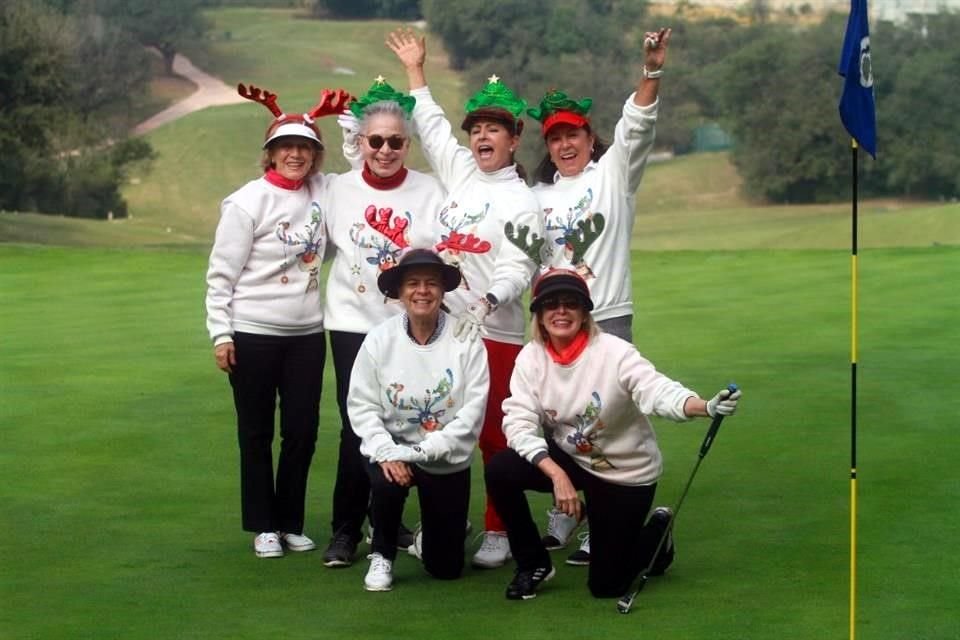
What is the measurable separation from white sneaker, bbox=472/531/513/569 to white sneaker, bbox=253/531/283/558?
2.17ft

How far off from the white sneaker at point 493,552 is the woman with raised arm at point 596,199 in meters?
0.21

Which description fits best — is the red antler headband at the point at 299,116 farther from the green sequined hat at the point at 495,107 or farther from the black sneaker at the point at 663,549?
the black sneaker at the point at 663,549

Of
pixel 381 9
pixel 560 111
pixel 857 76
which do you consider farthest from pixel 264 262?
pixel 381 9

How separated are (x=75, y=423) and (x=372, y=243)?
11.9 feet

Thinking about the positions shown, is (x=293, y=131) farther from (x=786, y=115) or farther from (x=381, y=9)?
(x=381, y=9)

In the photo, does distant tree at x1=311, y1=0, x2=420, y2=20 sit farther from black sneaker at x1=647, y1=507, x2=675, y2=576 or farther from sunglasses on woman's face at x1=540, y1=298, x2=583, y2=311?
sunglasses on woman's face at x1=540, y1=298, x2=583, y2=311

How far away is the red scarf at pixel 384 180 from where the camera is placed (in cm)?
582

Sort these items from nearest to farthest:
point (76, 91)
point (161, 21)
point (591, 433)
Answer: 1. point (591, 433)
2. point (76, 91)
3. point (161, 21)

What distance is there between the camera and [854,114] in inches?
201

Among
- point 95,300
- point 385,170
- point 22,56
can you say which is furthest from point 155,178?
point 385,170

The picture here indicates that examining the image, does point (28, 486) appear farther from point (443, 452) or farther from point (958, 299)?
point (958, 299)

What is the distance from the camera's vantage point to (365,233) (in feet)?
19.0

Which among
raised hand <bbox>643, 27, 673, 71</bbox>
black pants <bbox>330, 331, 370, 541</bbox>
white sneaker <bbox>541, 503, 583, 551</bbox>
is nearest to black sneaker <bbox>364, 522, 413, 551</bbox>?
black pants <bbox>330, 331, 370, 541</bbox>

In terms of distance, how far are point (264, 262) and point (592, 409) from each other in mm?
1257
